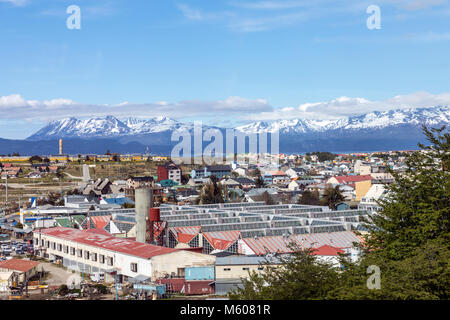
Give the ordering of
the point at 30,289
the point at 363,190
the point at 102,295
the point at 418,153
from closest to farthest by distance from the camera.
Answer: the point at 418,153 → the point at 102,295 → the point at 30,289 → the point at 363,190

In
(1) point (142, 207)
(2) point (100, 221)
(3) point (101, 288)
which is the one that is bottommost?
(3) point (101, 288)

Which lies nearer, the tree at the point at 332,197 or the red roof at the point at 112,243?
the red roof at the point at 112,243

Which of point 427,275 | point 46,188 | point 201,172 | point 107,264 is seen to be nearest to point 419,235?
point 427,275

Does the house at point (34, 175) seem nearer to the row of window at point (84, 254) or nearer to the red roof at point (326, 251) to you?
the row of window at point (84, 254)

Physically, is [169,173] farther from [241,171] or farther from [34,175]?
[34,175]

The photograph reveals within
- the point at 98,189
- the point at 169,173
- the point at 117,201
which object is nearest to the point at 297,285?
the point at 117,201

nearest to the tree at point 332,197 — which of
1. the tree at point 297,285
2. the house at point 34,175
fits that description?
the tree at point 297,285
